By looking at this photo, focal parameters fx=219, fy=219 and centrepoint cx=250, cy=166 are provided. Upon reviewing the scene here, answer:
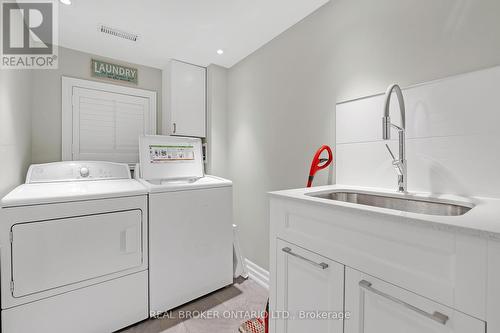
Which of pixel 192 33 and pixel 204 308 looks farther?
pixel 192 33

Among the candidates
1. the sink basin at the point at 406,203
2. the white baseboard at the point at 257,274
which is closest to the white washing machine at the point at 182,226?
the white baseboard at the point at 257,274

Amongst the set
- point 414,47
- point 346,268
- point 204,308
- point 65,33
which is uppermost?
point 65,33

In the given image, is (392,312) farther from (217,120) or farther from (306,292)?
(217,120)

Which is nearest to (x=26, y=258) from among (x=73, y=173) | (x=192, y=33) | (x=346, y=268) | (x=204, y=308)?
(x=73, y=173)

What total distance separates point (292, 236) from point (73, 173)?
1.96 m

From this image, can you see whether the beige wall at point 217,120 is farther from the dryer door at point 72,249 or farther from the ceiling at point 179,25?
the dryer door at point 72,249

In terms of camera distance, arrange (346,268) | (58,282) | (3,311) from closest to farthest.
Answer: (346,268) < (3,311) < (58,282)

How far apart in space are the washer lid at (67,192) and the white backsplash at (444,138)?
5.41ft

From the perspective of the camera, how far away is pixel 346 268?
2.88ft

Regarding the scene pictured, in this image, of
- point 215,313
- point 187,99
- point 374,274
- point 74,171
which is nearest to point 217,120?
point 187,99

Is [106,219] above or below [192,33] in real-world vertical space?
below

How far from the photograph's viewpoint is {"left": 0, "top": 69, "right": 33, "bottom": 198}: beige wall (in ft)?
4.45

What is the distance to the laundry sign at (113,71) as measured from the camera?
2.38 meters

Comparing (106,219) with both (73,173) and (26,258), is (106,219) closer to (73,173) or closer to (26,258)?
(26,258)
